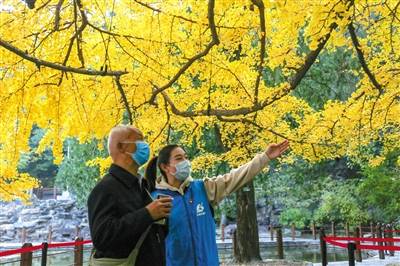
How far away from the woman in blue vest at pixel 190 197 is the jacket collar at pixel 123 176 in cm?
39

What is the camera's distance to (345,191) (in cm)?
1750

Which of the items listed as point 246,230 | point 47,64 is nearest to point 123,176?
point 47,64

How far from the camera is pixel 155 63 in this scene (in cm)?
553

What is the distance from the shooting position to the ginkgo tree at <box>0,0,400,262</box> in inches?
180

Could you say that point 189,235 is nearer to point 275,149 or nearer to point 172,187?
point 172,187

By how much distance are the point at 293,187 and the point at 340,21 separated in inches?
674

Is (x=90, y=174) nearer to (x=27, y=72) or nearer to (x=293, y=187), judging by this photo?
(x=293, y=187)

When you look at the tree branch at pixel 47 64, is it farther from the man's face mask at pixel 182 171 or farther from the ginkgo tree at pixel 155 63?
the man's face mask at pixel 182 171

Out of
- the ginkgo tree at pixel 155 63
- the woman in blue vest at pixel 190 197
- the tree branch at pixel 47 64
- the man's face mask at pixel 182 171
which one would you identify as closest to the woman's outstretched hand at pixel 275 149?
the woman in blue vest at pixel 190 197

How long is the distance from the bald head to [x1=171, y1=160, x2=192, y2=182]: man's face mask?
519 millimetres

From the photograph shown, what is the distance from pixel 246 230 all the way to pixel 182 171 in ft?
26.4

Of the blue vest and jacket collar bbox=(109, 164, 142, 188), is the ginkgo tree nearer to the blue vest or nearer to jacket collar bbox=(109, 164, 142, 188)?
the blue vest

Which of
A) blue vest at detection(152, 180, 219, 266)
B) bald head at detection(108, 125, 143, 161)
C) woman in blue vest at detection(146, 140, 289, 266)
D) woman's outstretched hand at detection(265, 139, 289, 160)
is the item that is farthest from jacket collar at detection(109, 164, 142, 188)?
woman's outstretched hand at detection(265, 139, 289, 160)

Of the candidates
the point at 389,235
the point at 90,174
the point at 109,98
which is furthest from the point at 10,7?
the point at 90,174
